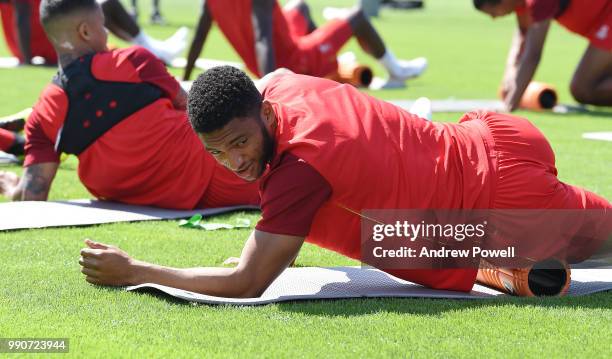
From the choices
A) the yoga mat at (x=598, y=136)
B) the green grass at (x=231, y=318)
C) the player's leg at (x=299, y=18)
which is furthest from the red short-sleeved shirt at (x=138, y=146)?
the player's leg at (x=299, y=18)

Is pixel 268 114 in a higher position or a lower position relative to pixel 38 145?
higher

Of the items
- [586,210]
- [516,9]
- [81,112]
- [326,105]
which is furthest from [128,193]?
[516,9]

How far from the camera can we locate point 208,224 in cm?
575

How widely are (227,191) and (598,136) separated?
12.8 feet

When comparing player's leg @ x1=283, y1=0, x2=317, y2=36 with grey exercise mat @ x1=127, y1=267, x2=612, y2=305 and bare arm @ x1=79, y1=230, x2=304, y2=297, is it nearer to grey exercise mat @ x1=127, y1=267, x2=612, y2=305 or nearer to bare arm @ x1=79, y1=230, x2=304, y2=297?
grey exercise mat @ x1=127, y1=267, x2=612, y2=305

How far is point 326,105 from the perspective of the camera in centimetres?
413

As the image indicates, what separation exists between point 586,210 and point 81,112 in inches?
111

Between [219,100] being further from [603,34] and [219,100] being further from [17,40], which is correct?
[17,40]

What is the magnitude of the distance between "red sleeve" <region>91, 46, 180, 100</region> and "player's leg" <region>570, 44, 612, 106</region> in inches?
207

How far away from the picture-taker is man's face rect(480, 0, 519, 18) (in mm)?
9648

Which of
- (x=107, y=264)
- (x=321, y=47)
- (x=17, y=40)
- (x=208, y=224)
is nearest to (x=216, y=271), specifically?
(x=107, y=264)

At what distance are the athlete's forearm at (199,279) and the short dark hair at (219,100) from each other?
559 mm

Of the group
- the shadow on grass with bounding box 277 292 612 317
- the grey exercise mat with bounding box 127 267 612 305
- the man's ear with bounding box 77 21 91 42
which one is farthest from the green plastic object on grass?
the shadow on grass with bounding box 277 292 612 317

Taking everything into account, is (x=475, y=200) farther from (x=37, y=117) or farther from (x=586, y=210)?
(x=37, y=117)
